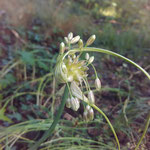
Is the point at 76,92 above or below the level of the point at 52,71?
below

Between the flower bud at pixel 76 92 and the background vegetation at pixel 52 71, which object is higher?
the background vegetation at pixel 52 71

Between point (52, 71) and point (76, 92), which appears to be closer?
point (76, 92)

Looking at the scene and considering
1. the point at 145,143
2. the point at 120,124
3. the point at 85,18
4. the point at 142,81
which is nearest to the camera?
the point at 145,143

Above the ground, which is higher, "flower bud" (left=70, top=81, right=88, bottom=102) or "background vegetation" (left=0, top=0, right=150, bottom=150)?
"background vegetation" (left=0, top=0, right=150, bottom=150)

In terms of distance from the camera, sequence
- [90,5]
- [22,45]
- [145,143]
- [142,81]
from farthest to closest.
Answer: [90,5], [22,45], [142,81], [145,143]

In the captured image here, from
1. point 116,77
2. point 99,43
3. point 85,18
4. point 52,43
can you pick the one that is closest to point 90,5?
point 85,18

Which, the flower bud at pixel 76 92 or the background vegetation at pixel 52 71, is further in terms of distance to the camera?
the background vegetation at pixel 52 71

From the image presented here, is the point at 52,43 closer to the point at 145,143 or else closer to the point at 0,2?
the point at 0,2

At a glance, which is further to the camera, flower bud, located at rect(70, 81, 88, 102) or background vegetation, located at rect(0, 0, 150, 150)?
background vegetation, located at rect(0, 0, 150, 150)
